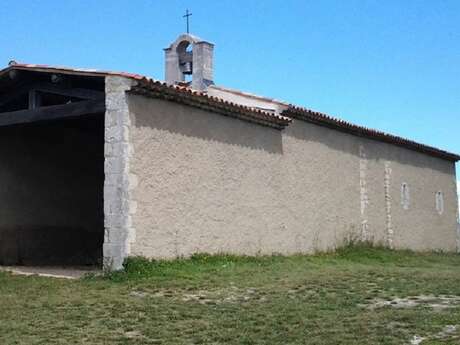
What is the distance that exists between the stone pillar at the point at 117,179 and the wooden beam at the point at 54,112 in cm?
40

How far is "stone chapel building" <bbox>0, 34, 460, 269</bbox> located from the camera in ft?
35.1

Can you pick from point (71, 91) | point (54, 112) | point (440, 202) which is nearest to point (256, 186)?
point (71, 91)

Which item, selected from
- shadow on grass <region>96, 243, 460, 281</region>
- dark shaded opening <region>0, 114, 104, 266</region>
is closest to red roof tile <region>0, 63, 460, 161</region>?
dark shaded opening <region>0, 114, 104, 266</region>

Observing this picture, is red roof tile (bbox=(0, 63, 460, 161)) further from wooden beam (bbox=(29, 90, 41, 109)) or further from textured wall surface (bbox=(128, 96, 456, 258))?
wooden beam (bbox=(29, 90, 41, 109))

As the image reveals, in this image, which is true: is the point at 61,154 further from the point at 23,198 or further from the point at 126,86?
the point at 126,86

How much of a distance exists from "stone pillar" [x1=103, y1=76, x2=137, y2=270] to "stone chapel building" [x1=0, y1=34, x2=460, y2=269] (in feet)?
0.06

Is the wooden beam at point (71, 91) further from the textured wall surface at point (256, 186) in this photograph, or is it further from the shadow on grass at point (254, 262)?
the shadow on grass at point (254, 262)

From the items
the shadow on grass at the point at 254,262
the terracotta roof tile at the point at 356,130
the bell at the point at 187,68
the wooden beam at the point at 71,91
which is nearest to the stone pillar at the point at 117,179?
the shadow on grass at the point at 254,262

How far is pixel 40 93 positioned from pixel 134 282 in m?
4.87

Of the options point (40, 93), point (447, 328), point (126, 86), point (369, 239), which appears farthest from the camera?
point (369, 239)

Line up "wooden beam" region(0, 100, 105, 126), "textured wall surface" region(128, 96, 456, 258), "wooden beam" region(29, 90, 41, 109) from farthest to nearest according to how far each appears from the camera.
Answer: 1. "wooden beam" region(29, 90, 41, 109)
2. "textured wall surface" region(128, 96, 456, 258)
3. "wooden beam" region(0, 100, 105, 126)

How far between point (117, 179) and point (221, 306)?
3.51 m

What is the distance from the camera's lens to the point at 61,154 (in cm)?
1492

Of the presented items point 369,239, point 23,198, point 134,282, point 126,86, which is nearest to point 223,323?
point 134,282
